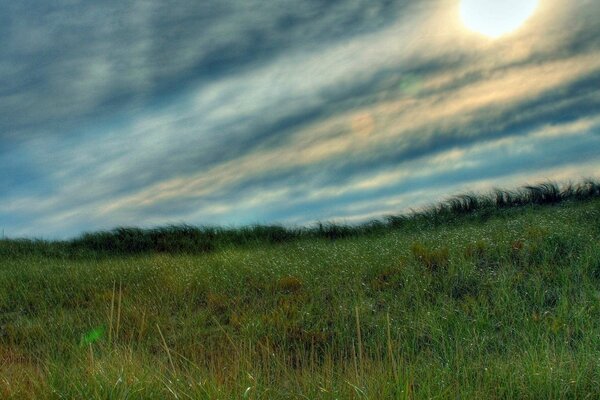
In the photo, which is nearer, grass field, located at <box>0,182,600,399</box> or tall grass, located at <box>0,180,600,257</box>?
grass field, located at <box>0,182,600,399</box>

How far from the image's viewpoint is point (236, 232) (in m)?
14.6

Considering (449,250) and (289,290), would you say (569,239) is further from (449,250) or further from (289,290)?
(289,290)

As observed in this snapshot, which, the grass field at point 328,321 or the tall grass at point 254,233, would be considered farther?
the tall grass at point 254,233

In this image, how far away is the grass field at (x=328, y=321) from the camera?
13.8 feet

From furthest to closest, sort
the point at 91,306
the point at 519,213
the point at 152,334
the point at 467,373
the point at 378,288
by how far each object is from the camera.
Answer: the point at 519,213
the point at 91,306
the point at 378,288
the point at 152,334
the point at 467,373

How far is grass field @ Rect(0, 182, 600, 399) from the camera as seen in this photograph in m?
4.22

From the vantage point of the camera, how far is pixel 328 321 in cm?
682

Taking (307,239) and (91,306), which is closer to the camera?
(91,306)

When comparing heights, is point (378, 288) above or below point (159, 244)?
below

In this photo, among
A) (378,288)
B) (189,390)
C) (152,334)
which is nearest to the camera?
(189,390)

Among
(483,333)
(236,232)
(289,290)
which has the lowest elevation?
(483,333)

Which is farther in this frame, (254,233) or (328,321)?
(254,233)

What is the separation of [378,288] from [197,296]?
2.39 m

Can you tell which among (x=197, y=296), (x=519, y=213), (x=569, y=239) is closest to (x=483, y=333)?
(x=569, y=239)
